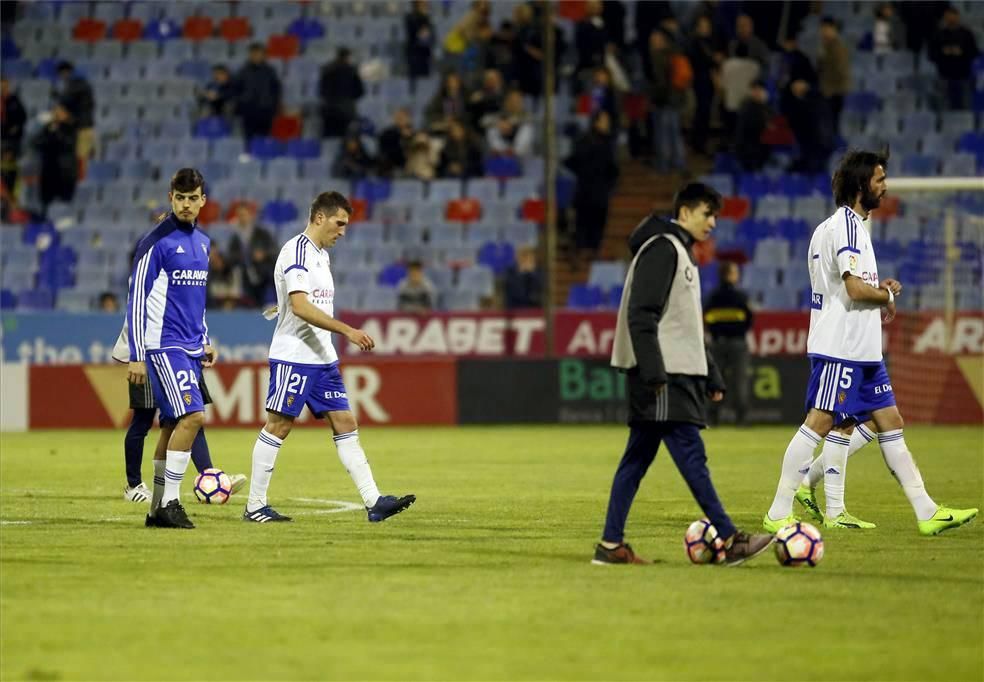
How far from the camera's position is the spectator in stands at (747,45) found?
28281 millimetres

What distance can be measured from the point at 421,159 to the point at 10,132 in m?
Answer: 7.24

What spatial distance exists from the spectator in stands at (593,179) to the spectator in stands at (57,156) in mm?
8694

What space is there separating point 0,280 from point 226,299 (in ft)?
14.7

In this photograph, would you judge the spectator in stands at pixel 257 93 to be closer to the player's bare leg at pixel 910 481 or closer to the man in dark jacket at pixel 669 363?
the player's bare leg at pixel 910 481

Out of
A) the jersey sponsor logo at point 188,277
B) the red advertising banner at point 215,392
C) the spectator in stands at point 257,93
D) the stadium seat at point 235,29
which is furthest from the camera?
the stadium seat at point 235,29

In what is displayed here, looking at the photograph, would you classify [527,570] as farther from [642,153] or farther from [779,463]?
[642,153]

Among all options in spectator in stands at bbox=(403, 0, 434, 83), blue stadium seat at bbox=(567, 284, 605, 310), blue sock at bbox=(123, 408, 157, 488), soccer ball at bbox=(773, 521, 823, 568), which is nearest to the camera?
soccer ball at bbox=(773, 521, 823, 568)

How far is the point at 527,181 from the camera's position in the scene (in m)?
29.0

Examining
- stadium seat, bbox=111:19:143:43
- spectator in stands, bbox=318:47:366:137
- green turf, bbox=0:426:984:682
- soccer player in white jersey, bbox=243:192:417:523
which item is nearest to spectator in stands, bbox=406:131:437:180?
spectator in stands, bbox=318:47:366:137

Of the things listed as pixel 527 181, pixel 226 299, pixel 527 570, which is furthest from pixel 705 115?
pixel 527 570

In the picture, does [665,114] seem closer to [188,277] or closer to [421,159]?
[421,159]

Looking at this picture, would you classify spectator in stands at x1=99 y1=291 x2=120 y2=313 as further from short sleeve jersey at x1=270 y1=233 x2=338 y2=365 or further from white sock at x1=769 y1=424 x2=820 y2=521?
white sock at x1=769 y1=424 x2=820 y2=521

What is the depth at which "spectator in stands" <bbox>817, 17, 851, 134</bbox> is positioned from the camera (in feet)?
92.8

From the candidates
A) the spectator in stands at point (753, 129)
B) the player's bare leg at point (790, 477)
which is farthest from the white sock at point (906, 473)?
the spectator in stands at point (753, 129)
